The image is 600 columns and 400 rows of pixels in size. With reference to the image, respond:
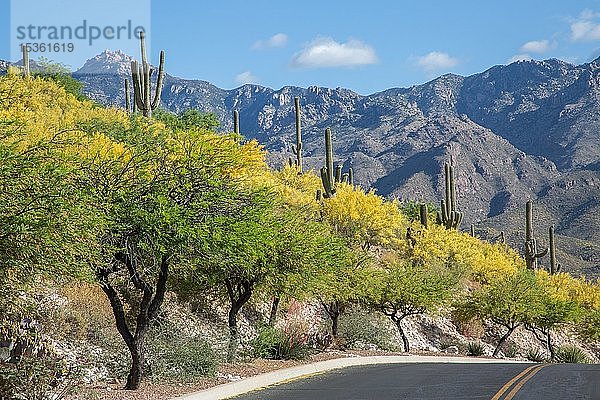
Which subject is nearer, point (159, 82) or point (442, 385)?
point (442, 385)

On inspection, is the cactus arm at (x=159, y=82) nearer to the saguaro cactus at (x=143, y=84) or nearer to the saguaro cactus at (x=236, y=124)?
the saguaro cactus at (x=143, y=84)

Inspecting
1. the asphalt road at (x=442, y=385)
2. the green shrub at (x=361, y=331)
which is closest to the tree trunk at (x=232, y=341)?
the asphalt road at (x=442, y=385)

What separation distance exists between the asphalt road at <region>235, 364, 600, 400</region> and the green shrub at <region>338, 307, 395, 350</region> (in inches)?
482

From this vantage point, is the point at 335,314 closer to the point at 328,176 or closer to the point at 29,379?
the point at 328,176

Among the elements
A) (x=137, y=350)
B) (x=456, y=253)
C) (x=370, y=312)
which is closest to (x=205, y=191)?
(x=137, y=350)

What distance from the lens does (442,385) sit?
19609mm

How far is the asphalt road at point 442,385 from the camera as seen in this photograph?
17453 millimetres

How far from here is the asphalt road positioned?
17.5 m

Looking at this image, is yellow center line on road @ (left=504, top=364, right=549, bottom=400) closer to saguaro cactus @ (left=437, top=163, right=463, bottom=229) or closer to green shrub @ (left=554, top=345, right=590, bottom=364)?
green shrub @ (left=554, top=345, right=590, bottom=364)

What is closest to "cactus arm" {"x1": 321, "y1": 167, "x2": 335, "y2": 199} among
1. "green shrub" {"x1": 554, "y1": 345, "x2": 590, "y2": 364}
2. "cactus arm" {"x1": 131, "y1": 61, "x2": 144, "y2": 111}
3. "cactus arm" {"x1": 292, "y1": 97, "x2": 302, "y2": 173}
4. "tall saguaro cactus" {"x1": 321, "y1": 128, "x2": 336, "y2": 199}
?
"tall saguaro cactus" {"x1": 321, "y1": 128, "x2": 336, "y2": 199}

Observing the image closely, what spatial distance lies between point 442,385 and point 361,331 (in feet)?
60.4

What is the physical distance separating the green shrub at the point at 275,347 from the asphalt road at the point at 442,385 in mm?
2242

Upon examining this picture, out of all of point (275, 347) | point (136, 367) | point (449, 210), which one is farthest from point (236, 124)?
point (136, 367)

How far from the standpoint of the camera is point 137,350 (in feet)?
59.5
